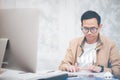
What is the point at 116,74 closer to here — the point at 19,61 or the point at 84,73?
the point at 84,73

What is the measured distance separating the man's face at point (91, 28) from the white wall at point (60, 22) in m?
0.06

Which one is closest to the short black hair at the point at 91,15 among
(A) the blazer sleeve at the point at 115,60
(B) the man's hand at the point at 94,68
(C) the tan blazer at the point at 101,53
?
(C) the tan blazer at the point at 101,53

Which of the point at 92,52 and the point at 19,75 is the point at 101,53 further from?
the point at 19,75

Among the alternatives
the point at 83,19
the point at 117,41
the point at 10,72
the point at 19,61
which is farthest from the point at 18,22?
the point at 117,41

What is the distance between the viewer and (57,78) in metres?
1.69

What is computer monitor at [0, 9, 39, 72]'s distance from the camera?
57.3 inches

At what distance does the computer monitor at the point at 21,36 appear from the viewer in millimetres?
1456

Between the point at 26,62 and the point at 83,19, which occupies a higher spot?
the point at 83,19

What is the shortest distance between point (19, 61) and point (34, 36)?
0.25 m

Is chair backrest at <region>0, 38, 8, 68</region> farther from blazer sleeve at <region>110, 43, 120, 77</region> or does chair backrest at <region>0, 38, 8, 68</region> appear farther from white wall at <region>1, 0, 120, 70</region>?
blazer sleeve at <region>110, 43, 120, 77</region>

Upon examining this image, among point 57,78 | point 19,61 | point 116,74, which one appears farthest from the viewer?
point 116,74

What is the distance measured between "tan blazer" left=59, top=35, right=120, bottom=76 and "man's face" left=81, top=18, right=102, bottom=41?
0.17ft

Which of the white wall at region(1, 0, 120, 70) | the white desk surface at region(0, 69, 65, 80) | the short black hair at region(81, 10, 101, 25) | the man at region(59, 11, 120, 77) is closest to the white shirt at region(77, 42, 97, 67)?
the man at region(59, 11, 120, 77)

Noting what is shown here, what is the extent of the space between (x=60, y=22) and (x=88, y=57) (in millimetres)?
467
